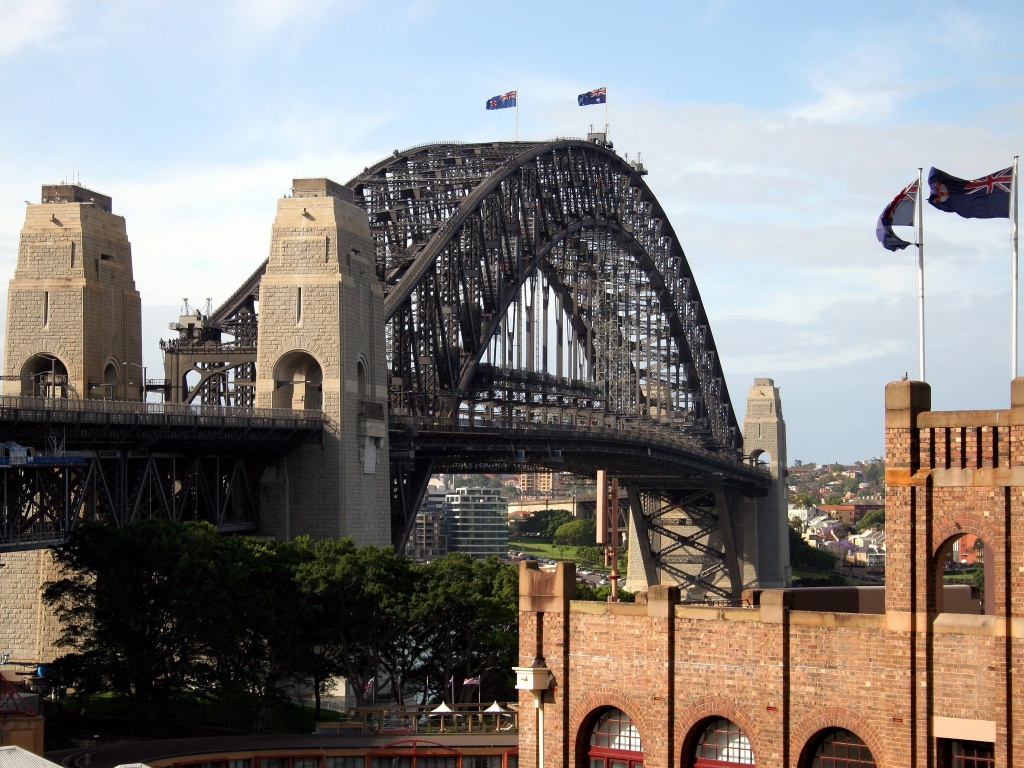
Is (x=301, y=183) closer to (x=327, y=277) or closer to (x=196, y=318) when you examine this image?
(x=327, y=277)

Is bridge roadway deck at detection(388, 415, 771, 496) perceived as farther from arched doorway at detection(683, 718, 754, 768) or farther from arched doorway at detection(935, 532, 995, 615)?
arched doorway at detection(683, 718, 754, 768)

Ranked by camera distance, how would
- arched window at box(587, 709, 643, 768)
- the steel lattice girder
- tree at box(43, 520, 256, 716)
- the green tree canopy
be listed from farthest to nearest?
1. the green tree canopy
2. the steel lattice girder
3. tree at box(43, 520, 256, 716)
4. arched window at box(587, 709, 643, 768)

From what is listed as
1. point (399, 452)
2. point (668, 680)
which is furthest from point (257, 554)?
point (668, 680)

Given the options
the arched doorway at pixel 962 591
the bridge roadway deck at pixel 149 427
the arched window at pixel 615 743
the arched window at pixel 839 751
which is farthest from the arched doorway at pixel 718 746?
the bridge roadway deck at pixel 149 427

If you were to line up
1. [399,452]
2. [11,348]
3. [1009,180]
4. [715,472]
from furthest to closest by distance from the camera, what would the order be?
[715,472], [399,452], [11,348], [1009,180]

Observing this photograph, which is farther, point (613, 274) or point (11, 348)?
point (613, 274)

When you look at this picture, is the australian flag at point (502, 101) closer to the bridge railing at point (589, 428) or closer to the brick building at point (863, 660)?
the bridge railing at point (589, 428)

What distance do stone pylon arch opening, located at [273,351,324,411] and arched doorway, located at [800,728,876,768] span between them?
53595 mm

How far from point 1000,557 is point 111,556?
4441 cm

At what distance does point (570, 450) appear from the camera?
11988 centimetres

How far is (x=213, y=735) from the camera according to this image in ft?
214

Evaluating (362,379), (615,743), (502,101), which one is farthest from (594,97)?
(615,743)

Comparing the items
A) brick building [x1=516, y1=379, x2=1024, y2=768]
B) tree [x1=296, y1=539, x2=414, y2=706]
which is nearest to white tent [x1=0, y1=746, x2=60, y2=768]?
brick building [x1=516, y1=379, x2=1024, y2=768]

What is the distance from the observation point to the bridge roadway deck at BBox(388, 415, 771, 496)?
326 feet
